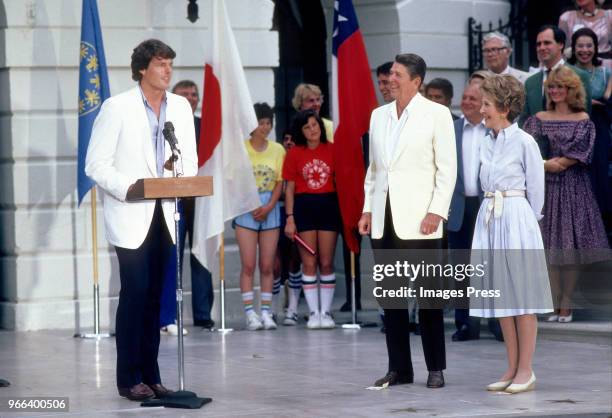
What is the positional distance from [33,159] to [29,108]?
466 millimetres

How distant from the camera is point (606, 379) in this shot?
32.0ft

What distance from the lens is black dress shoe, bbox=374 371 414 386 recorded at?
30.9 feet

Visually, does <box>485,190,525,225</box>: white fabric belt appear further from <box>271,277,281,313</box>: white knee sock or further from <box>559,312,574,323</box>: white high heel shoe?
<box>271,277,281,313</box>: white knee sock

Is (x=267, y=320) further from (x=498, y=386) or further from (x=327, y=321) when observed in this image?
(x=498, y=386)

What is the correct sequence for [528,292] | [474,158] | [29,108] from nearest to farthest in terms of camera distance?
[528,292] → [474,158] → [29,108]

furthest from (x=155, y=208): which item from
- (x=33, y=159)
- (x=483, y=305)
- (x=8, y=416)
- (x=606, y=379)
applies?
(x=33, y=159)

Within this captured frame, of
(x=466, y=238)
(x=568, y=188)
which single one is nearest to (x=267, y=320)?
(x=466, y=238)

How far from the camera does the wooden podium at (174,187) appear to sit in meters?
8.45

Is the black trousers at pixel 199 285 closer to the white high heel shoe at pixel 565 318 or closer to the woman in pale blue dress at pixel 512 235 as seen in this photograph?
the white high heel shoe at pixel 565 318

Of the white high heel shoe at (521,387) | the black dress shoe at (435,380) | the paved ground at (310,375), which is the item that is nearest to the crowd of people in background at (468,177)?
the paved ground at (310,375)

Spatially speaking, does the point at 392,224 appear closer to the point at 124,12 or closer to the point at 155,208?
the point at 155,208

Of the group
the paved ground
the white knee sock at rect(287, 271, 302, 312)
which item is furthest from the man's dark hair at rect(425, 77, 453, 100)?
the white knee sock at rect(287, 271, 302, 312)

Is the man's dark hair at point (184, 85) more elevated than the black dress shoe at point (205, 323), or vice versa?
the man's dark hair at point (184, 85)

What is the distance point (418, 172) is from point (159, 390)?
2.18 m
